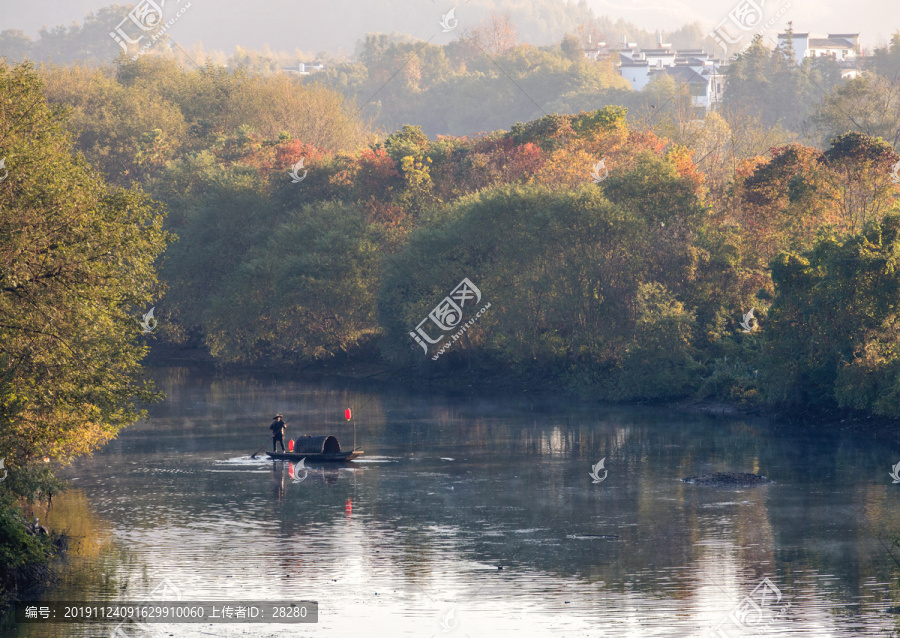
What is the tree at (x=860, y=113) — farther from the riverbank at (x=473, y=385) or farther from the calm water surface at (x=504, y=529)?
the calm water surface at (x=504, y=529)

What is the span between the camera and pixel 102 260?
3162 cm

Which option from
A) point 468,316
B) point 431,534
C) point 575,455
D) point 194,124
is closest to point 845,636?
point 431,534

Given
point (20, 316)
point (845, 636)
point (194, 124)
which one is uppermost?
point (194, 124)

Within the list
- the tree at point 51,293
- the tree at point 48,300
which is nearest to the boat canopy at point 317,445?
the tree at point 48,300

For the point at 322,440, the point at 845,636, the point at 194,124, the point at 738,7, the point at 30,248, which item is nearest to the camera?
the point at 845,636

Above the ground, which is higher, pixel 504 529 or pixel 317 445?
Result: pixel 317 445

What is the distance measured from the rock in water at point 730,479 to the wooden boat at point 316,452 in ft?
45.5

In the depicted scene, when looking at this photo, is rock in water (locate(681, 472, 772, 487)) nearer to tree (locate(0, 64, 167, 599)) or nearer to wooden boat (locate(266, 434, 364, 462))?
wooden boat (locate(266, 434, 364, 462))

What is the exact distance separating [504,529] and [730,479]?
1087cm

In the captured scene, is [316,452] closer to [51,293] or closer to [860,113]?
[51,293]

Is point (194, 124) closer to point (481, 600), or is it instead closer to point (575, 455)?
point (575, 455)

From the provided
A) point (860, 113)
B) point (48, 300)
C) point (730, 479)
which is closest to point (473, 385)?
point (730, 479)

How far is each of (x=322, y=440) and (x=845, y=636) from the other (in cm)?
2639

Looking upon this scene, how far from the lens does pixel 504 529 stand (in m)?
33.4
